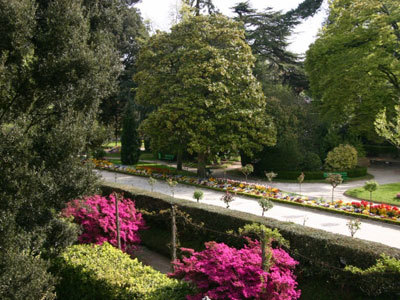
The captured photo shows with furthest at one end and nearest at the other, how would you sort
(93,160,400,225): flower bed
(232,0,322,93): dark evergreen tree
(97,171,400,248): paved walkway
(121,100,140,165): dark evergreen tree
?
(232,0,322,93): dark evergreen tree → (121,100,140,165): dark evergreen tree → (93,160,400,225): flower bed → (97,171,400,248): paved walkway

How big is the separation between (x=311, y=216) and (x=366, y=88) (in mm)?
14152

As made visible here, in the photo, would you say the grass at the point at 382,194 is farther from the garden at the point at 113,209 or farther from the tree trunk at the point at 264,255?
the tree trunk at the point at 264,255

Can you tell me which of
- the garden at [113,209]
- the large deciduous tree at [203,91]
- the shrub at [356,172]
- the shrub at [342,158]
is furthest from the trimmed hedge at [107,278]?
the shrub at [356,172]

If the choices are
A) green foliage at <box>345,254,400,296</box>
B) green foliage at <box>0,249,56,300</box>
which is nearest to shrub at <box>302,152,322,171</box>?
green foliage at <box>345,254,400,296</box>

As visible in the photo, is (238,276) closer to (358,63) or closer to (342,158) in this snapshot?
(342,158)

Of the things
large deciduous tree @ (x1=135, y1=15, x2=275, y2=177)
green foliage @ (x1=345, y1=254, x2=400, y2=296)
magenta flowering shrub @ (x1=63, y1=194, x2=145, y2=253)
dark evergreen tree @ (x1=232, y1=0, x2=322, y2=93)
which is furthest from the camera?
dark evergreen tree @ (x1=232, y1=0, x2=322, y2=93)

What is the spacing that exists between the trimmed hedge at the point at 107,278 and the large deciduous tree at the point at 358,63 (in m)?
20.7

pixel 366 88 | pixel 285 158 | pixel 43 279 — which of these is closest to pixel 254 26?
pixel 366 88

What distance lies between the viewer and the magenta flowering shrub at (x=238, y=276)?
4.96m

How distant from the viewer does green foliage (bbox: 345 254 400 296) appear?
5.74 meters

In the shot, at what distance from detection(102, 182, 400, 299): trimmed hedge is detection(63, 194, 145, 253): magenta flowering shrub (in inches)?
49.5

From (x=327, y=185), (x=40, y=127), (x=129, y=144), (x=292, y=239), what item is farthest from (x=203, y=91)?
(x=292, y=239)

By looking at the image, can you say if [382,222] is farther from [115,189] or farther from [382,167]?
[382,167]

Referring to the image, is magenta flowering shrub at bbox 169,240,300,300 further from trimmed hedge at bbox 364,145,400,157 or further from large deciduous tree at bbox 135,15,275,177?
trimmed hedge at bbox 364,145,400,157
